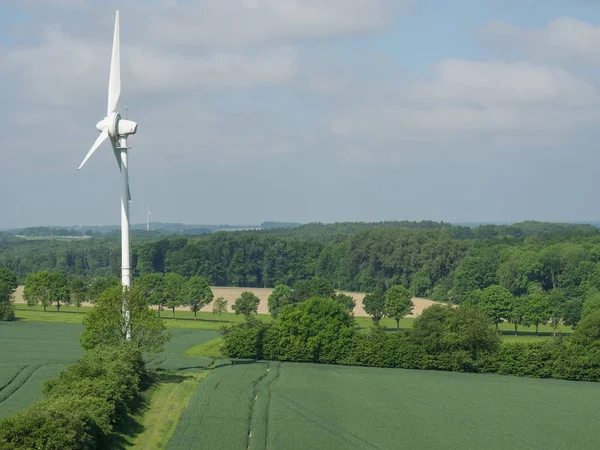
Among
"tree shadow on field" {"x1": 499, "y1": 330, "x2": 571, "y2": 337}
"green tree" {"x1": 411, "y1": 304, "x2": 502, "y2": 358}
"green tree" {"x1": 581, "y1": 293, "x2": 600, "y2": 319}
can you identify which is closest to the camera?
"green tree" {"x1": 411, "y1": 304, "x2": 502, "y2": 358}

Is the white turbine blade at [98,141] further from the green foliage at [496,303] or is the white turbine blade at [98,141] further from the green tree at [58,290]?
the green tree at [58,290]

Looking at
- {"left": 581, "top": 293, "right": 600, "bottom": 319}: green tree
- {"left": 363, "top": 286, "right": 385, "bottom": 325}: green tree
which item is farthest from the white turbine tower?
{"left": 581, "top": 293, "right": 600, "bottom": 319}: green tree

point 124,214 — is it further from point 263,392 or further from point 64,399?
point 64,399

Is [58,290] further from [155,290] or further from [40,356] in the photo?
[40,356]

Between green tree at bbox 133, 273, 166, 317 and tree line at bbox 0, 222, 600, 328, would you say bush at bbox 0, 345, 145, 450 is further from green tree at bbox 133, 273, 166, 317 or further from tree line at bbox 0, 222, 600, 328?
tree line at bbox 0, 222, 600, 328

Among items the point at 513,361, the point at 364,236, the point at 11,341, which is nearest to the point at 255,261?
the point at 364,236

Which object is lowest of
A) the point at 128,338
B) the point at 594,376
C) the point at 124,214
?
the point at 594,376

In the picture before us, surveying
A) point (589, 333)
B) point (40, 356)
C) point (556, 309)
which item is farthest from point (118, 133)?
point (556, 309)
